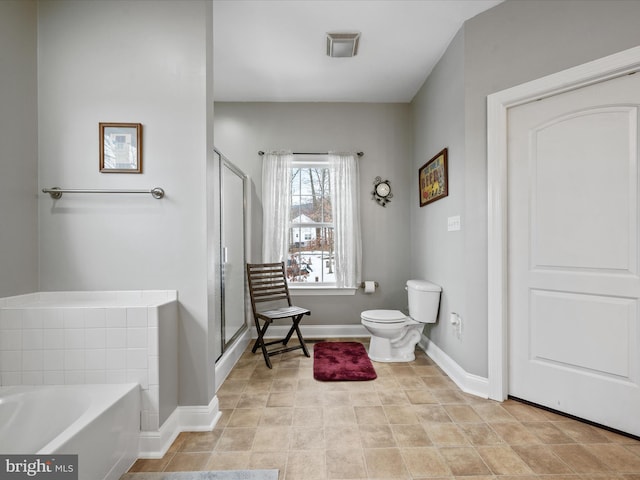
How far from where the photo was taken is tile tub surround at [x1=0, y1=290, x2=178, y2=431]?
1.54 m

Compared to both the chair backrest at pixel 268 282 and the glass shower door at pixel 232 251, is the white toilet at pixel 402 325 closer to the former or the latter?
the chair backrest at pixel 268 282

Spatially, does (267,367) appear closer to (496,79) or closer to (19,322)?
(19,322)

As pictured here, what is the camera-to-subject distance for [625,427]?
1.71m

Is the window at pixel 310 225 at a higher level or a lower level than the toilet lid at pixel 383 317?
higher

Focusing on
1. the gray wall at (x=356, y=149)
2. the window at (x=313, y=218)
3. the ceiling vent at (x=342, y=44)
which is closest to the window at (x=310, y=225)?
the window at (x=313, y=218)

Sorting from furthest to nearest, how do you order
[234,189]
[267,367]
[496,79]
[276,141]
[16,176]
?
[276,141], [234,189], [267,367], [496,79], [16,176]

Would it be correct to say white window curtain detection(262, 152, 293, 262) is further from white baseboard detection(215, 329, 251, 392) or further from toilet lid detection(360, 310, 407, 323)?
toilet lid detection(360, 310, 407, 323)

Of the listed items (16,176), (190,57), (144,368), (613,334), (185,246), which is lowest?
(144,368)

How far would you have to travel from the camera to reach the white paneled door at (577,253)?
1707 millimetres

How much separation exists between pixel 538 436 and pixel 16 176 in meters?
3.12

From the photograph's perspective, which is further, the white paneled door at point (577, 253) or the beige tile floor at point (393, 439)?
the white paneled door at point (577, 253)

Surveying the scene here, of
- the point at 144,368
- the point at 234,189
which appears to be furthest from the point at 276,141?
the point at 144,368

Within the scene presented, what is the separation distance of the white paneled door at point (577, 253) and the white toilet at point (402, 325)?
0.75 m

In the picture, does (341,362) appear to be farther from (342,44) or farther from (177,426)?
(342,44)
